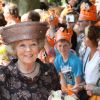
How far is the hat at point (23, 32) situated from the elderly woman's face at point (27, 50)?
5 cm

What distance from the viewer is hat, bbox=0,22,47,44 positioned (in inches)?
127

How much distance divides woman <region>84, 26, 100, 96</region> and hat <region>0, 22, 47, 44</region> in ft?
4.88

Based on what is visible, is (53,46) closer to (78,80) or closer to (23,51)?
(78,80)

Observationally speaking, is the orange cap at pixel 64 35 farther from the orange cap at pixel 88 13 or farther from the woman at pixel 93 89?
the woman at pixel 93 89

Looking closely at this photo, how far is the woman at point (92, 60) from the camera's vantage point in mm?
4625

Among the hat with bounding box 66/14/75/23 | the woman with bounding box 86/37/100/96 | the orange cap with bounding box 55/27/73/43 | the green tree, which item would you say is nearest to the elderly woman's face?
the woman with bounding box 86/37/100/96

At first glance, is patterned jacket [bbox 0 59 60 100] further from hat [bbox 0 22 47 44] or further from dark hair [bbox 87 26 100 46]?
dark hair [bbox 87 26 100 46]

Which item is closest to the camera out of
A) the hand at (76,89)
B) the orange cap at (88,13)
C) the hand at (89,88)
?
the hand at (89,88)

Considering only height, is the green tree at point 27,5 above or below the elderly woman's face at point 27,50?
below

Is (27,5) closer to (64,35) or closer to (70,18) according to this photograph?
(70,18)

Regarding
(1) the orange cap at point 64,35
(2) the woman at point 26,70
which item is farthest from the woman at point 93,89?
(2) the woman at point 26,70

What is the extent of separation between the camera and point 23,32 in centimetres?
323

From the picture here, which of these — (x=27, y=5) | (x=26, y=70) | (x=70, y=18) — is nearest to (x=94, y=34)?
(x=26, y=70)

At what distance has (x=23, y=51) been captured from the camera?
3.24m
